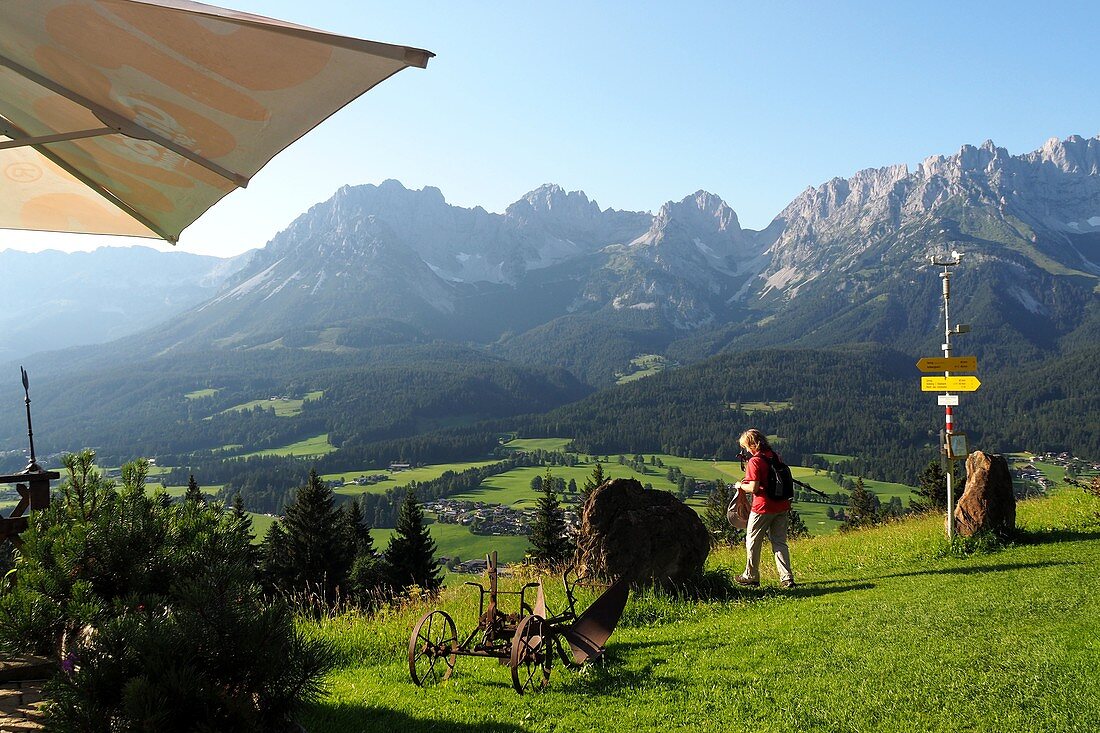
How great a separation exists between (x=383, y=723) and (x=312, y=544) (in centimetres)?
4317

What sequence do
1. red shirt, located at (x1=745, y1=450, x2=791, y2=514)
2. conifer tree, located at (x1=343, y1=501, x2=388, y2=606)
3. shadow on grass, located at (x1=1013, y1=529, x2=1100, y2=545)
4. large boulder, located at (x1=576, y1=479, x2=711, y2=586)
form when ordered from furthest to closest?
conifer tree, located at (x1=343, y1=501, x2=388, y2=606) < shadow on grass, located at (x1=1013, y1=529, x2=1100, y2=545) < red shirt, located at (x1=745, y1=450, x2=791, y2=514) < large boulder, located at (x1=576, y1=479, x2=711, y2=586)

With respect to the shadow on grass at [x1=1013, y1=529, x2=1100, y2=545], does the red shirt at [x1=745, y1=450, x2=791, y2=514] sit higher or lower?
higher

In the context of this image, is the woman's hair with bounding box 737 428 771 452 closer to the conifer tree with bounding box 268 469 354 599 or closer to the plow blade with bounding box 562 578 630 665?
the plow blade with bounding box 562 578 630 665

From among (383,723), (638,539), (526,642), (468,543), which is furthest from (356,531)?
(383,723)

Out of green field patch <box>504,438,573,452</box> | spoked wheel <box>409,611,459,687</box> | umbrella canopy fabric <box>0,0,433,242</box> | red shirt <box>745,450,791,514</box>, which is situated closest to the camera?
umbrella canopy fabric <box>0,0,433,242</box>

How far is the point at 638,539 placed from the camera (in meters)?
10.4

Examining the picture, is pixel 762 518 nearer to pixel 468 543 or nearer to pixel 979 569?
pixel 979 569

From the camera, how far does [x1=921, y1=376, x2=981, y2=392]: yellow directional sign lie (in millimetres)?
12398

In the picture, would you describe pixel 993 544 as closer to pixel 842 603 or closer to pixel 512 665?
pixel 842 603

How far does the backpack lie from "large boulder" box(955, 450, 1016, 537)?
471cm

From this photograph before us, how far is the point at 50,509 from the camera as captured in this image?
468 centimetres

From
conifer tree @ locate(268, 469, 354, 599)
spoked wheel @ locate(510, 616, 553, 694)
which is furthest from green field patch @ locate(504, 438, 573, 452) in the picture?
spoked wheel @ locate(510, 616, 553, 694)

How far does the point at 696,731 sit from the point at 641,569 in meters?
5.02

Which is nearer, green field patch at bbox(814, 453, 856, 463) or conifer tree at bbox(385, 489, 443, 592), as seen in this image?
conifer tree at bbox(385, 489, 443, 592)
